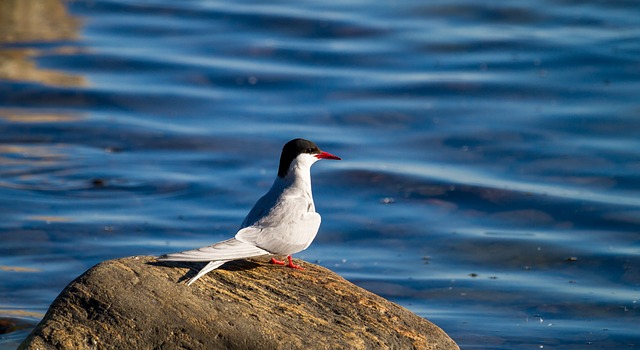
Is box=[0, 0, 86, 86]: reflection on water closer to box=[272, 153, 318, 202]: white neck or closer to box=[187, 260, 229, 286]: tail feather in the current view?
box=[272, 153, 318, 202]: white neck

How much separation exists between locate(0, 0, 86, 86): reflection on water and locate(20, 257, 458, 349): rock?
9.11m

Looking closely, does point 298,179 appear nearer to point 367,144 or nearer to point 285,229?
point 285,229

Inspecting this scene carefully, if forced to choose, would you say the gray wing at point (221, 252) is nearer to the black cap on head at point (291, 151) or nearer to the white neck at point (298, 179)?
the white neck at point (298, 179)

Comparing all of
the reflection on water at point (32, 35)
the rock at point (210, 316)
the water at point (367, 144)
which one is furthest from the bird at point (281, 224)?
the reflection on water at point (32, 35)

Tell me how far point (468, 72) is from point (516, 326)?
6.69 metres

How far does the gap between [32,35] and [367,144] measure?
651cm

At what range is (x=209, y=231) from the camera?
10391 mm

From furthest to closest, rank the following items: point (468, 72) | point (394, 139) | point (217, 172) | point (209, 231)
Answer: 1. point (468, 72)
2. point (394, 139)
3. point (217, 172)
4. point (209, 231)

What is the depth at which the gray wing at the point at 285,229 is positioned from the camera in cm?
640

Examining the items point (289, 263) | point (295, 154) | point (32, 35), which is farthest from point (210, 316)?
point (32, 35)

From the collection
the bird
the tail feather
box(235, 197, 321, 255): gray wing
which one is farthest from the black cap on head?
the tail feather

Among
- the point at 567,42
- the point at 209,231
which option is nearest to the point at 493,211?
the point at 209,231

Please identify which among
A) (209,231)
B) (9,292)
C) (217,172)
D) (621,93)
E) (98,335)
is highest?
(621,93)

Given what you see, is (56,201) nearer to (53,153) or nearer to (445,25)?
(53,153)
